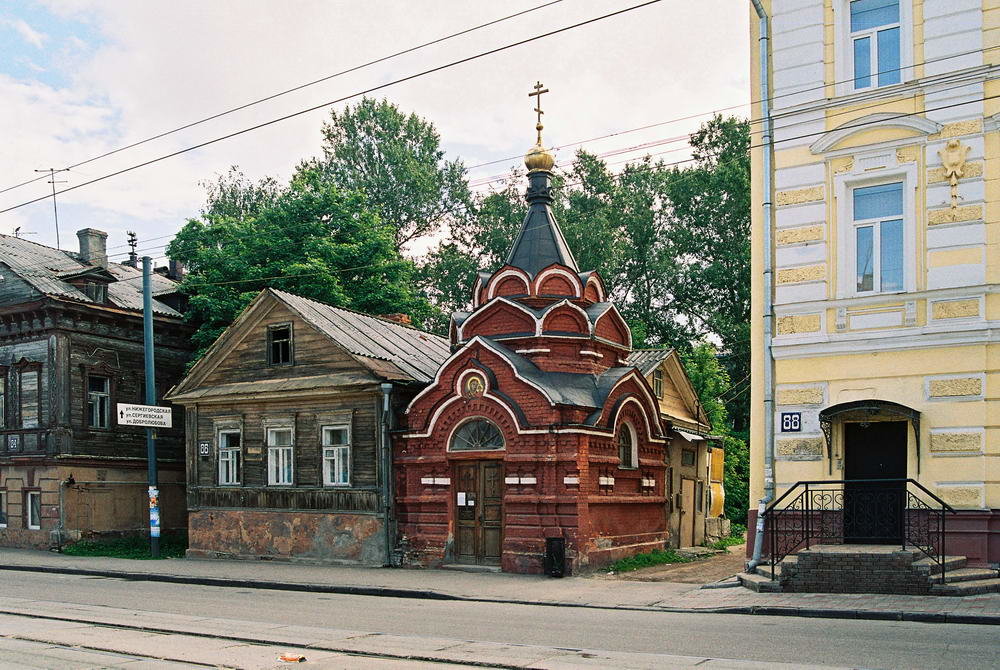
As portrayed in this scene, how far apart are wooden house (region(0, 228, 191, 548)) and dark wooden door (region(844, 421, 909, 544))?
21412 mm

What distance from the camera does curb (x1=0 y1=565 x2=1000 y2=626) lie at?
12.9 meters

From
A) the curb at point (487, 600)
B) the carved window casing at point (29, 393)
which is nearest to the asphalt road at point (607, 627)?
the curb at point (487, 600)

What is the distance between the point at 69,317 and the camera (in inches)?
1141

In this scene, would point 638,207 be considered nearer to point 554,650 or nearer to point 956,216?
point 956,216

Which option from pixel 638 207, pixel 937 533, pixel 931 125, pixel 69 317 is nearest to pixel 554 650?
pixel 937 533

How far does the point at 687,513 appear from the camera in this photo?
88.9 feet

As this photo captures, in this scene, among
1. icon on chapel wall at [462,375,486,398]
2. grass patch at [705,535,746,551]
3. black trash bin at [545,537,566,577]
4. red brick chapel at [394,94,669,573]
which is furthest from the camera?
grass patch at [705,535,746,551]

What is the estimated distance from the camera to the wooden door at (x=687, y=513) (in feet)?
87.4

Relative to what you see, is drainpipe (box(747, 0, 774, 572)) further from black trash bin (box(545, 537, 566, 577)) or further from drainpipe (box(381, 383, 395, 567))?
drainpipe (box(381, 383, 395, 567))

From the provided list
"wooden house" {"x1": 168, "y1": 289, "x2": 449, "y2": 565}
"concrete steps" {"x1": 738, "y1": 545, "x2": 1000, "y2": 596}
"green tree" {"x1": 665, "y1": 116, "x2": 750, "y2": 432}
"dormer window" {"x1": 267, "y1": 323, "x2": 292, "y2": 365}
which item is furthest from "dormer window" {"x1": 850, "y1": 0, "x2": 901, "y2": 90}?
"green tree" {"x1": 665, "y1": 116, "x2": 750, "y2": 432}

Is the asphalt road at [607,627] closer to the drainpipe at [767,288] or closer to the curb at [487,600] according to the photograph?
the curb at [487,600]

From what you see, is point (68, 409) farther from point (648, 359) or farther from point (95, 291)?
point (648, 359)

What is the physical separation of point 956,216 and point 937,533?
496cm

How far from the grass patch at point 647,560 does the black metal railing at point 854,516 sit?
4564 mm
